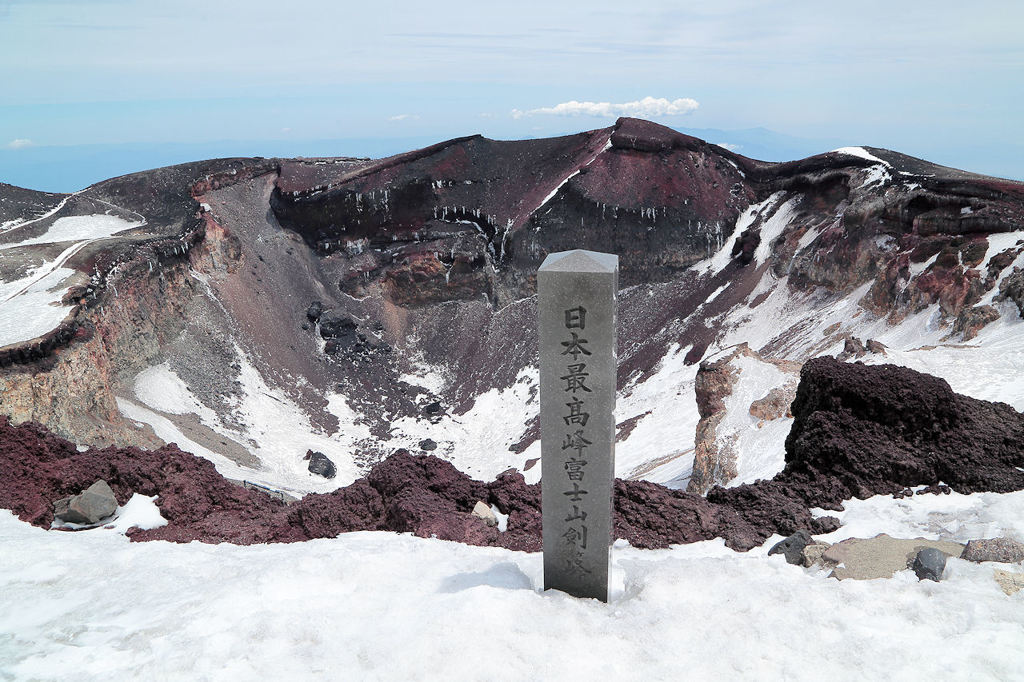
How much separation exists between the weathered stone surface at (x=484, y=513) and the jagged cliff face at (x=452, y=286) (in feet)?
24.4

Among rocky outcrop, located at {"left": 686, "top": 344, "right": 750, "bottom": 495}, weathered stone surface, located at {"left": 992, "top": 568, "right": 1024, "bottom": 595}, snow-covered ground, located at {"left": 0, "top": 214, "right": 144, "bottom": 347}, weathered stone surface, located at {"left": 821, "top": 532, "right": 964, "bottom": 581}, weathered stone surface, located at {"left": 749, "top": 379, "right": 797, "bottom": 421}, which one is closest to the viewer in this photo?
weathered stone surface, located at {"left": 992, "top": 568, "right": 1024, "bottom": 595}

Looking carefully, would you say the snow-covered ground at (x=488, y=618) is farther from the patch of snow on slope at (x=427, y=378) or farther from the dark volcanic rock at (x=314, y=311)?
the dark volcanic rock at (x=314, y=311)

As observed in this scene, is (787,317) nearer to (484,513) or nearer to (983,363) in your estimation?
(983,363)

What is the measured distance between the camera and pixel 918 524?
7699 mm

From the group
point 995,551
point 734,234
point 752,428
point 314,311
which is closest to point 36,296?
point 314,311

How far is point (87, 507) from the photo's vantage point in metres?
8.95

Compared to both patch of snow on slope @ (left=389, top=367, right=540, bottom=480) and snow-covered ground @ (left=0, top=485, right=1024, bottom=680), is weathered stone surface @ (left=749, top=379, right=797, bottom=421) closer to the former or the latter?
snow-covered ground @ (left=0, top=485, right=1024, bottom=680)

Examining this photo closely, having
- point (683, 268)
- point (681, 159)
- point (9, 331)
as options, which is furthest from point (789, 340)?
point (9, 331)

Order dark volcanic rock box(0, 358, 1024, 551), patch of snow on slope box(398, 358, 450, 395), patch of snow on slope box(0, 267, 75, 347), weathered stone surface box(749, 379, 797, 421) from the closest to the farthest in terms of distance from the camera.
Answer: dark volcanic rock box(0, 358, 1024, 551) → weathered stone surface box(749, 379, 797, 421) → patch of snow on slope box(0, 267, 75, 347) → patch of snow on slope box(398, 358, 450, 395)

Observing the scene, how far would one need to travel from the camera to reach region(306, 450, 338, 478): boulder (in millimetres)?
28625

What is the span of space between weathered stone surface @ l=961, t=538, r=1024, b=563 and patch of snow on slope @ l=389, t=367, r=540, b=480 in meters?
24.2

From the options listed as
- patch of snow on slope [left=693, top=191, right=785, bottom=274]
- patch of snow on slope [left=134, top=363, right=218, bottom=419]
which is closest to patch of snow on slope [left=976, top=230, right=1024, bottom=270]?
patch of snow on slope [left=693, top=191, right=785, bottom=274]

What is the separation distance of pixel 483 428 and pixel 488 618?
27913mm

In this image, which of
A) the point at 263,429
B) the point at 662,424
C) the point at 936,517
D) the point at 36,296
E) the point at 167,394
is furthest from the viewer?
the point at 263,429
